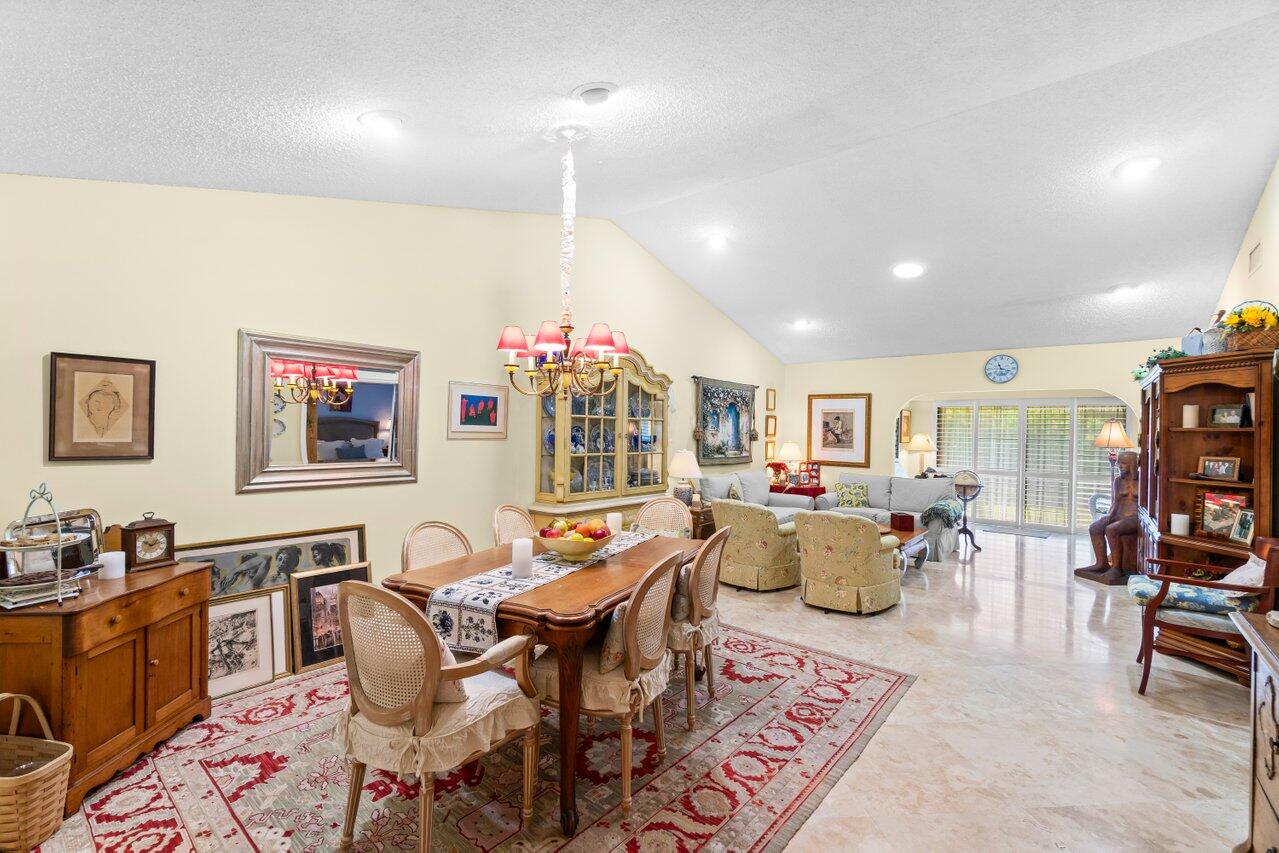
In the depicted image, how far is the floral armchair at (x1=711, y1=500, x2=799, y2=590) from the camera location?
497cm

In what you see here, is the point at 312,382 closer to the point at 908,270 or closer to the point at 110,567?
the point at 110,567

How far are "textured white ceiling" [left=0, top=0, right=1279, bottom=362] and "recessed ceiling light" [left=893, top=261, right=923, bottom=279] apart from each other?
143 millimetres

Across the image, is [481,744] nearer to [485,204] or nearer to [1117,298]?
[485,204]

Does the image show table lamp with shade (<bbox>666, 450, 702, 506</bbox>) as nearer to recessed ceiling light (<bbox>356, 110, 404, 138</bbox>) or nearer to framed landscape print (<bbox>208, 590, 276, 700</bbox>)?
framed landscape print (<bbox>208, 590, 276, 700</bbox>)

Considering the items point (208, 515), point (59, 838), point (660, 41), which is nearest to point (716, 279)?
point (660, 41)

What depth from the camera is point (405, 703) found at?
1818 mm

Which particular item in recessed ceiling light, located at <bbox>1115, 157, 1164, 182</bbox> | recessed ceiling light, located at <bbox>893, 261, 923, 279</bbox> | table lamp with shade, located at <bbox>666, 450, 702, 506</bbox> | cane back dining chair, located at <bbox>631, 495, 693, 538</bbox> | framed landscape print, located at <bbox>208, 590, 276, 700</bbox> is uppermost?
recessed ceiling light, located at <bbox>1115, 157, 1164, 182</bbox>

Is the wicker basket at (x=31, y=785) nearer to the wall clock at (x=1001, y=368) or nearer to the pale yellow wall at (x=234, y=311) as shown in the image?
the pale yellow wall at (x=234, y=311)

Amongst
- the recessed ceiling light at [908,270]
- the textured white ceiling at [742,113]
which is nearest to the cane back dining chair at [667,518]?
the textured white ceiling at [742,113]

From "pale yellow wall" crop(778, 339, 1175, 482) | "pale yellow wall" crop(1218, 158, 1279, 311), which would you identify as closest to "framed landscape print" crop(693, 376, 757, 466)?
"pale yellow wall" crop(778, 339, 1175, 482)

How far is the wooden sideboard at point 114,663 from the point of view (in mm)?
2080

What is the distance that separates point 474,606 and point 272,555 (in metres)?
1.82

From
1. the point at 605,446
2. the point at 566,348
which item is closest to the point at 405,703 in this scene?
the point at 566,348

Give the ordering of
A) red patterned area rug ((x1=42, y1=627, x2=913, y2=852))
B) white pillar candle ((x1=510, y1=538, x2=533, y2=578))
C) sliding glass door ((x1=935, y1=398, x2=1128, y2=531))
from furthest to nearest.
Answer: sliding glass door ((x1=935, y1=398, x2=1128, y2=531))
white pillar candle ((x1=510, y1=538, x2=533, y2=578))
red patterned area rug ((x1=42, y1=627, x2=913, y2=852))
